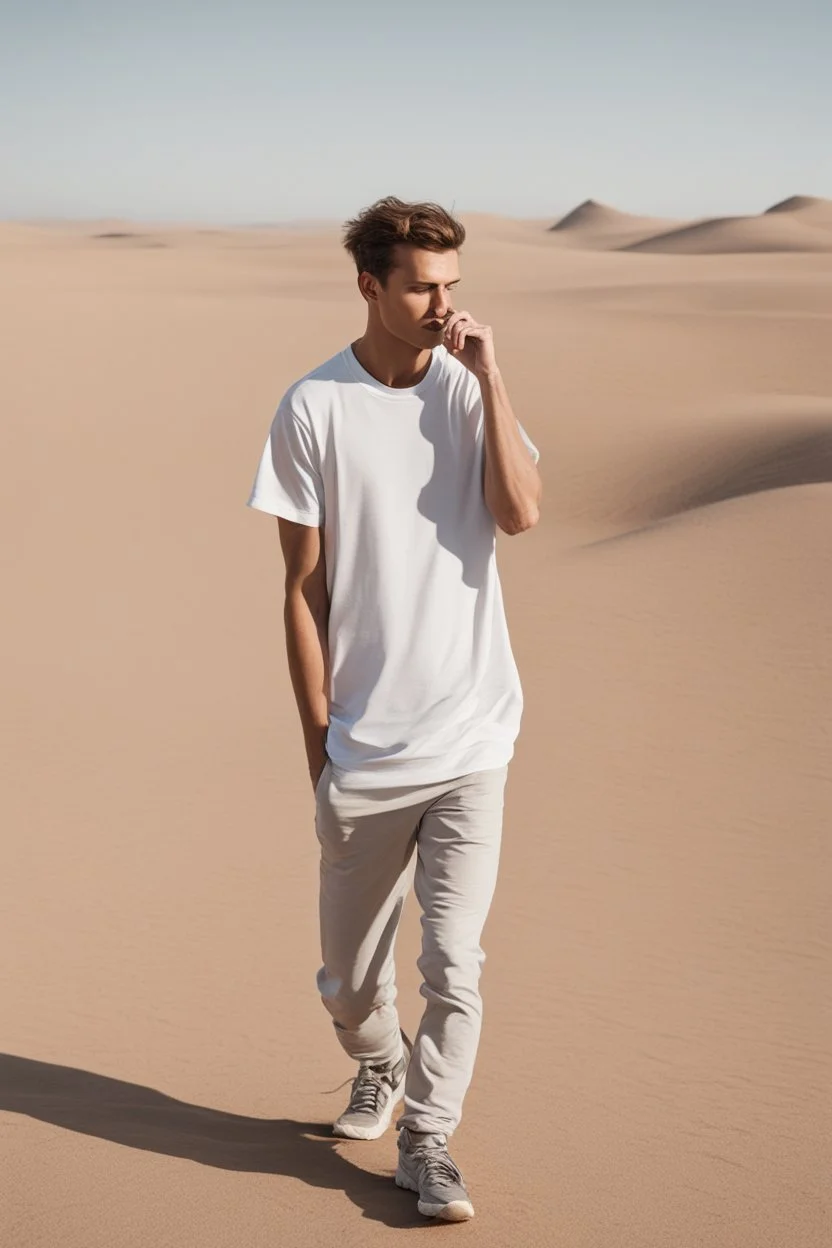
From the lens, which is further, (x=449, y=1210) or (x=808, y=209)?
(x=808, y=209)

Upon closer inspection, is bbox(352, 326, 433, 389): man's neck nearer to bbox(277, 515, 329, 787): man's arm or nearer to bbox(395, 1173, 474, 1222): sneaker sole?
bbox(277, 515, 329, 787): man's arm

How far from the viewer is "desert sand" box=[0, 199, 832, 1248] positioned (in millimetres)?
3689

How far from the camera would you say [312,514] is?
11.2ft

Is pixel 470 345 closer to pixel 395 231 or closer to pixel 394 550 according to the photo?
pixel 395 231

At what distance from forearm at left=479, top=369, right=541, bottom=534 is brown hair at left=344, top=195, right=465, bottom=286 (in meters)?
0.33

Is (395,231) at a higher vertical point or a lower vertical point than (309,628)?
higher

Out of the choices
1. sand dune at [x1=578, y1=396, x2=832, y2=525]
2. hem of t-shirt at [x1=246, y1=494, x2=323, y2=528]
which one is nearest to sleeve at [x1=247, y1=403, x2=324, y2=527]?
hem of t-shirt at [x1=246, y1=494, x2=323, y2=528]

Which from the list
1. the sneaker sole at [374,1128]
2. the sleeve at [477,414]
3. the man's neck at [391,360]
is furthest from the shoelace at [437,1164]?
the man's neck at [391,360]

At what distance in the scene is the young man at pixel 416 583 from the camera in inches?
132

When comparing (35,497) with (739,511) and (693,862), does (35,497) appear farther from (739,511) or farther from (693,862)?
(693,862)

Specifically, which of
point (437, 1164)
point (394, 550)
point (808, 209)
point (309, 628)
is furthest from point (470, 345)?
point (808, 209)

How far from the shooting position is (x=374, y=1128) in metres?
3.86

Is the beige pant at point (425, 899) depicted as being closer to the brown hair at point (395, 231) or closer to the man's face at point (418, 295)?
the man's face at point (418, 295)

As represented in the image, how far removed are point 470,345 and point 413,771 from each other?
0.97 metres
